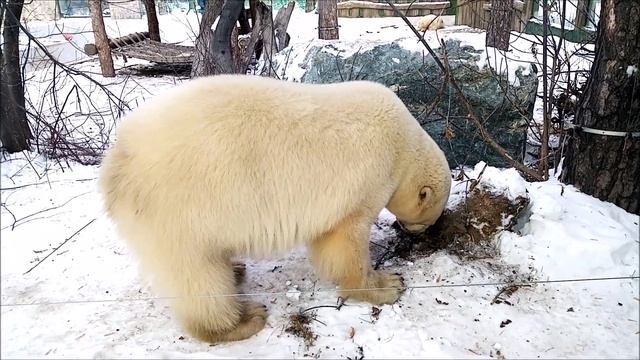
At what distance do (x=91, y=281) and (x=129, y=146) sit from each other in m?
1.05

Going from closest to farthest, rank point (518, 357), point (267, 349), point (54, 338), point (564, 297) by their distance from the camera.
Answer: point (54, 338) → point (518, 357) → point (267, 349) → point (564, 297)

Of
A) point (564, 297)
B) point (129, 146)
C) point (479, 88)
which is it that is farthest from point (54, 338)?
point (479, 88)

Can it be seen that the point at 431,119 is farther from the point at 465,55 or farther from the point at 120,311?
the point at 120,311

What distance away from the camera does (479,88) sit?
421cm

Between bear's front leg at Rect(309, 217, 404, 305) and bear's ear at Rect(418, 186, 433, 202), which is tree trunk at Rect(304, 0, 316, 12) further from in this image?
bear's front leg at Rect(309, 217, 404, 305)

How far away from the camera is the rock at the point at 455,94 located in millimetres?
4168

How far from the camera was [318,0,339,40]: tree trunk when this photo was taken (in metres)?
8.69

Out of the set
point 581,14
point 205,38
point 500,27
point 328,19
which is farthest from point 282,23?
point 581,14

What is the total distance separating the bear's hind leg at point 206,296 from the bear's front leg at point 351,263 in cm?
47

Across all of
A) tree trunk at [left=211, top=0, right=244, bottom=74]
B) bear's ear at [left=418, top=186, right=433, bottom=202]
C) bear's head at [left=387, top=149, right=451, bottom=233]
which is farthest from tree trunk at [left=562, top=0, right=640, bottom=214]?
tree trunk at [left=211, top=0, right=244, bottom=74]

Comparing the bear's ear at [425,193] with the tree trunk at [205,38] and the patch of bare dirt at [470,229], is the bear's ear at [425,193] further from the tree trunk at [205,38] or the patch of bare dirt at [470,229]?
the tree trunk at [205,38]

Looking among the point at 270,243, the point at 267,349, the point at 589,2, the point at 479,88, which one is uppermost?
the point at 589,2

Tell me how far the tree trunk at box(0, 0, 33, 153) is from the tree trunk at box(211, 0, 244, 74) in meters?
Result: 1.28

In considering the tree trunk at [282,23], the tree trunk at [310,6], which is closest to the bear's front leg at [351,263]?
the tree trunk at [282,23]
